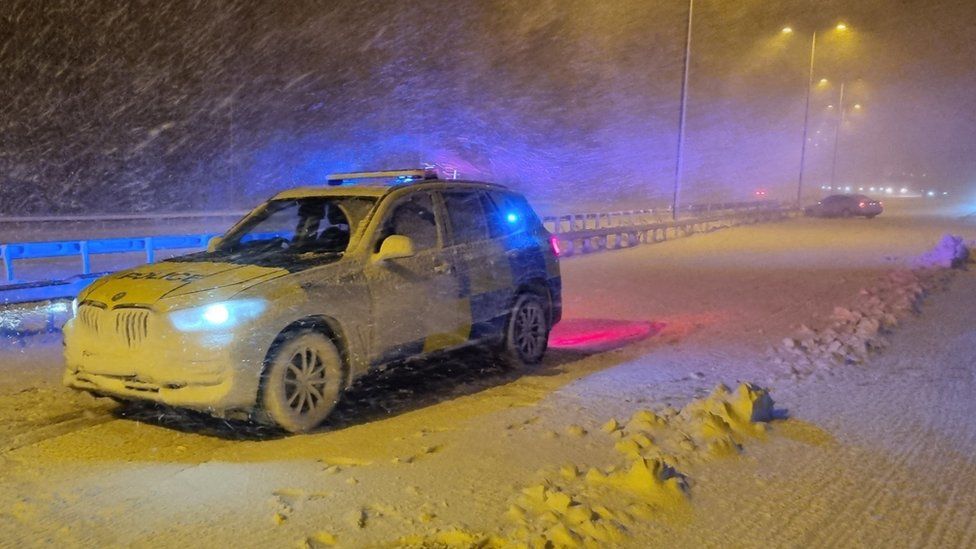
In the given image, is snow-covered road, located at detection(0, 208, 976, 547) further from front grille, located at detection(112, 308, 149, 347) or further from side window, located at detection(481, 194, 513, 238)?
side window, located at detection(481, 194, 513, 238)

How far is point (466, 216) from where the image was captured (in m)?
7.51

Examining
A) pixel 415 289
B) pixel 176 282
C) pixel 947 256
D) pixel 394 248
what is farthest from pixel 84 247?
pixel 947 256

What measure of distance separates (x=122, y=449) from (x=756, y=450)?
4.04m

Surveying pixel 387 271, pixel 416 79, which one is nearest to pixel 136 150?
pixel 416 79

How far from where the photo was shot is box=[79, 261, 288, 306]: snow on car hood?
5566 mm

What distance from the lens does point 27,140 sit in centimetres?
3766

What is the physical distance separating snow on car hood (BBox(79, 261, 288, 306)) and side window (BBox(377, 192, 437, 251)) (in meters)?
1.18

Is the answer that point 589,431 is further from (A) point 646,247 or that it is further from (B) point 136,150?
(B) point 136,150

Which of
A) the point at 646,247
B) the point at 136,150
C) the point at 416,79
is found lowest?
the point at 646,247

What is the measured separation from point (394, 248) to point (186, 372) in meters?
1.71

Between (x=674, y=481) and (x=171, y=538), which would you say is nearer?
(x=171, y=538)

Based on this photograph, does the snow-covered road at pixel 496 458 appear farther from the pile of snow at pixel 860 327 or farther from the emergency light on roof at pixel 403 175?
the emergency light on roof at pixel 403 175

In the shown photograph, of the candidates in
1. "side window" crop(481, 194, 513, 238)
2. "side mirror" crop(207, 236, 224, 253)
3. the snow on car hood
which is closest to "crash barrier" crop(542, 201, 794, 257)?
"side window" crop(481, 194, 513, 238)

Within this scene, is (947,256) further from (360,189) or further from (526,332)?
(360,189)
